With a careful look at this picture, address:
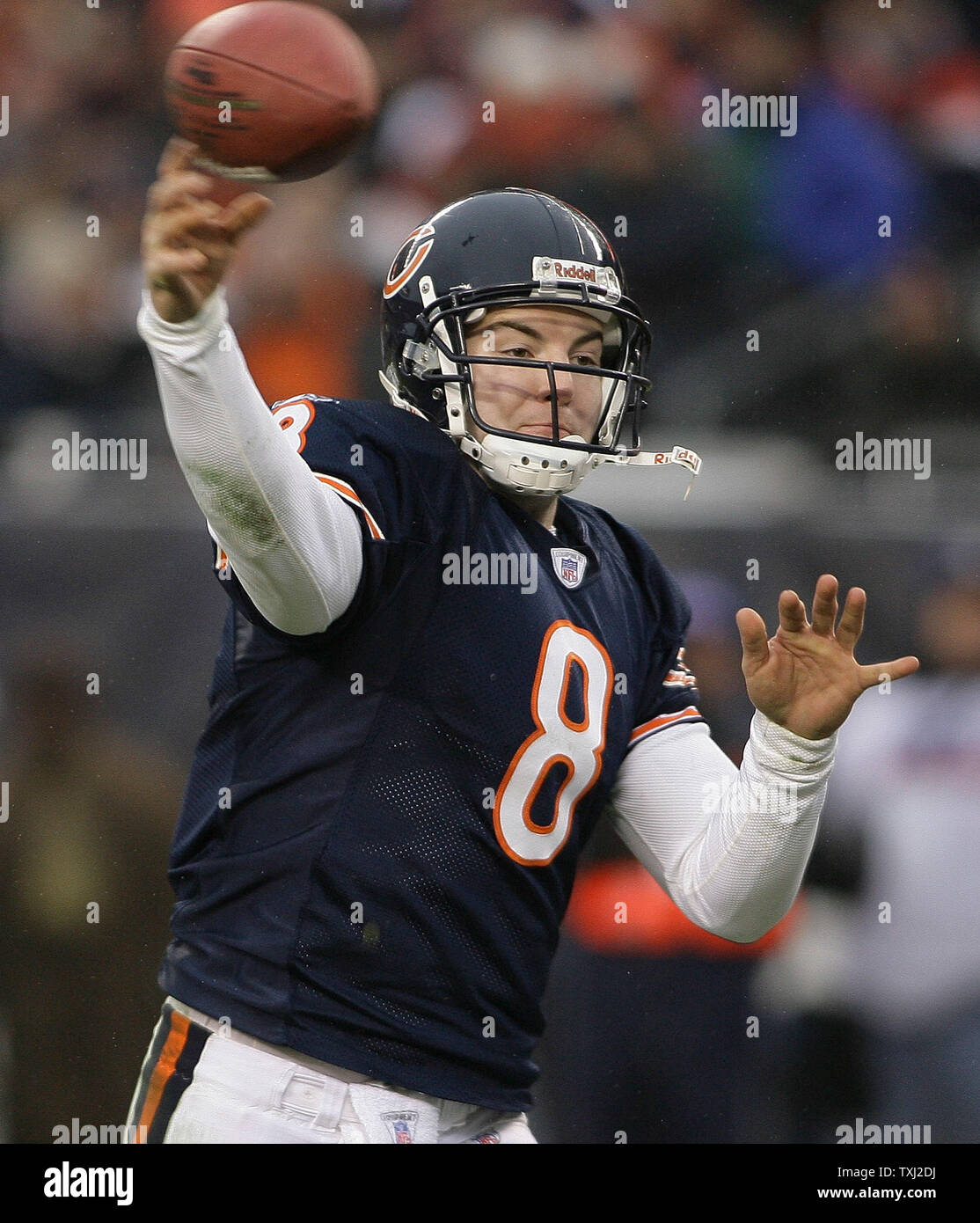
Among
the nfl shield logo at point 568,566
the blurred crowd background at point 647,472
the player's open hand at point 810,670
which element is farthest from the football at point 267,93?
the blurred crowd background at point 647,472

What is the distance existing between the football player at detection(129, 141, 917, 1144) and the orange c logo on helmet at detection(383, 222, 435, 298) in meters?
0.03

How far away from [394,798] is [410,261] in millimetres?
823

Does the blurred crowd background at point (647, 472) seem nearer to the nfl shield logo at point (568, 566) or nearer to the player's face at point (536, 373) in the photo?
the nfl shield logo at point (568, 566)

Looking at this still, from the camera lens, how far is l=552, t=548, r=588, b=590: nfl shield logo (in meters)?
2.17

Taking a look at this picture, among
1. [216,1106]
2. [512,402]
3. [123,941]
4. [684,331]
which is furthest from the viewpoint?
[684,331]

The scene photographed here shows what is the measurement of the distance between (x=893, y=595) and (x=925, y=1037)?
1054 mm

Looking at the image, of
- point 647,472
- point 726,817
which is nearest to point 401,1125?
point 726,817

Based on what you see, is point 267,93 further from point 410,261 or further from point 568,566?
point 568,566

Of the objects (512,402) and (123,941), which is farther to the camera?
(123,941)

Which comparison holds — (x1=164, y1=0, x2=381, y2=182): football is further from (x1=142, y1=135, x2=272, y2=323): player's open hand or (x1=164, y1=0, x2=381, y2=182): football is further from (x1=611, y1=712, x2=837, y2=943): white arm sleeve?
(x1=611, y1=712, x2=837, y2=943): white arm sleeve

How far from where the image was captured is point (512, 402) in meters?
2.13

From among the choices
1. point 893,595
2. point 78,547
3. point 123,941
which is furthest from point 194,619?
point 893,595

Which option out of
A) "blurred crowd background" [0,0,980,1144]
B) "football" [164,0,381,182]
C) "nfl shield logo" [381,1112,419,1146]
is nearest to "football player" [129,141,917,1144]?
"nfl shield logo" [381,1112,419,1146]

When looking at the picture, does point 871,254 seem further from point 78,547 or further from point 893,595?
Result: point 78,547
